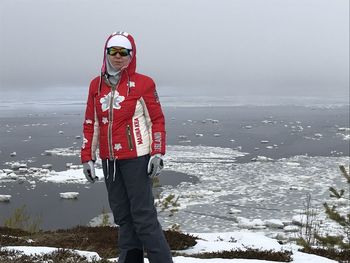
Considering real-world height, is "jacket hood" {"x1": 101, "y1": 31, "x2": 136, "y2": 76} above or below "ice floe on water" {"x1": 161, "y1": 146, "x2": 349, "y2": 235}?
above

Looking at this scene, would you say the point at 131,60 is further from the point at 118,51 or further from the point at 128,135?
the point at 128,135

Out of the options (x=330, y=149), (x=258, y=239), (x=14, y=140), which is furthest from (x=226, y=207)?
(x=14, y=140)

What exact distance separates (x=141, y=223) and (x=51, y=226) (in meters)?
13.9

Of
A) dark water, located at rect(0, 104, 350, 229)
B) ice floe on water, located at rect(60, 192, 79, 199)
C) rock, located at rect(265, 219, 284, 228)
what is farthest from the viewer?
ice floe on water, located at rect(60, 192, 79, 199)

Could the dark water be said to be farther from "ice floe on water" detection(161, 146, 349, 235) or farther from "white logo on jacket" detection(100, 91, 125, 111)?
"white logo on jacket" detection(100, 91, 125, 111)

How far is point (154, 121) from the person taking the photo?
3.52 metres

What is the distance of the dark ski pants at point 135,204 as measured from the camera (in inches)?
137

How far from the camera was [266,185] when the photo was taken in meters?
23.5

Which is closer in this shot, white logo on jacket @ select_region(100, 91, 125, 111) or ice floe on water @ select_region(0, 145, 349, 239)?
white logo on jacket @ select_region(100, 91, 125, 111)

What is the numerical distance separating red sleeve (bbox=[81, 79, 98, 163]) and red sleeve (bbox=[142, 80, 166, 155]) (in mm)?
459

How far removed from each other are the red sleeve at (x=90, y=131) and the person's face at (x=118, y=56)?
10.6 inches

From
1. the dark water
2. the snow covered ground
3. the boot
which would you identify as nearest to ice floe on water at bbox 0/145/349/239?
the dark water

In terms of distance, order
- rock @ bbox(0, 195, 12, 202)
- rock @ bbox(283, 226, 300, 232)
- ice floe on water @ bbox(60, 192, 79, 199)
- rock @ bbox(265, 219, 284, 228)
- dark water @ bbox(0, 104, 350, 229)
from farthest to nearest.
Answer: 1. ice floe on water @ bbox(60, 192, 79, 199)
2. rock @ bbox(0, 195, 12, 202)
3. dark water @ bbox(0, 104, 350, 229)
4. rock @ bbox(265, 219, 284, 228)
5. rock @ bbox(283, 226, 300, 232)

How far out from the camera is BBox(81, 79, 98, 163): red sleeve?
361 cm
